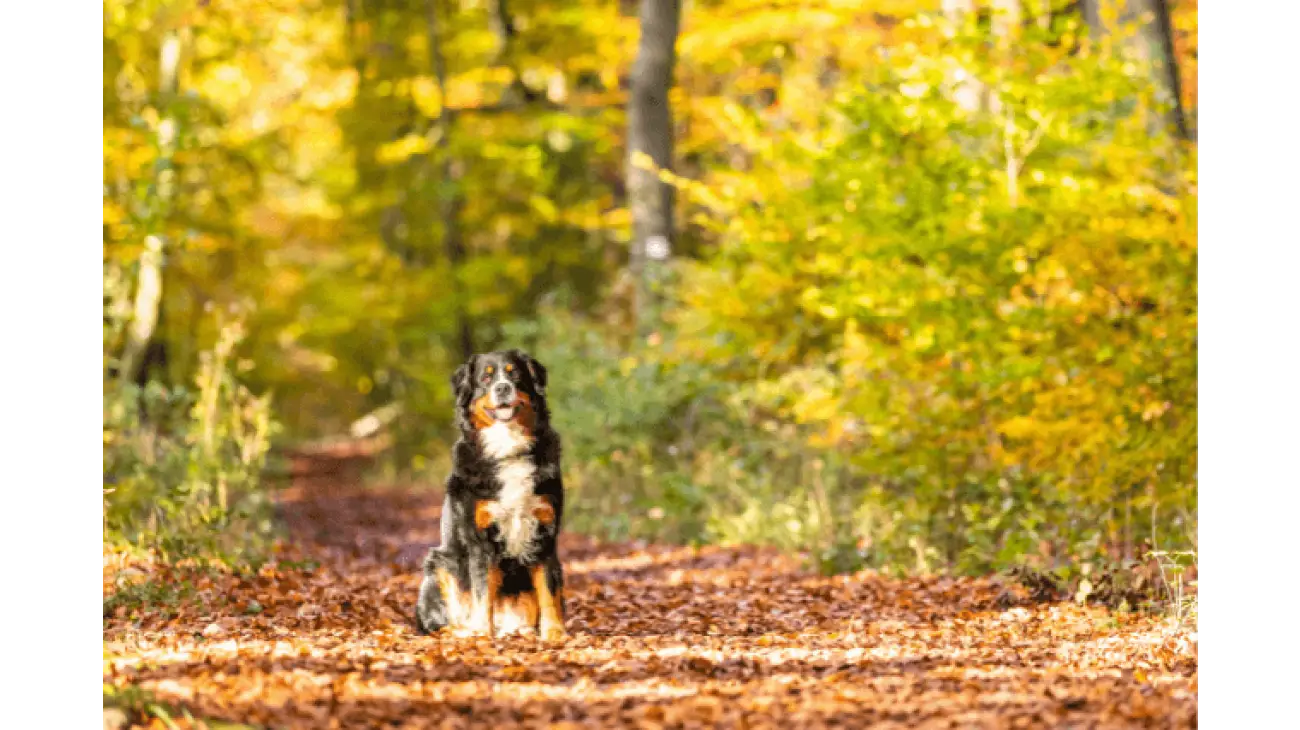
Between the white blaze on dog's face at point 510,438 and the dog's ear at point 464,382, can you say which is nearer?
the white blaze on dog's face at point 510,438

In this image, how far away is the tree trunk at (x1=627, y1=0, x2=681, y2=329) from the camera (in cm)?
1798

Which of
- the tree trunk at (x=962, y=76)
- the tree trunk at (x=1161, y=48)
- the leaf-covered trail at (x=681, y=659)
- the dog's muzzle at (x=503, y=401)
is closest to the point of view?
the leaf-covered trail at (x=681, y=659)

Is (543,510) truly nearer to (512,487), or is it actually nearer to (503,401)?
(512,487)

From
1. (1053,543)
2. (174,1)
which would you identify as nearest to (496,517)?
(1053,543)

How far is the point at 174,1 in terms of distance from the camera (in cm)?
1698

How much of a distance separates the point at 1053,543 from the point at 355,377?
15449 mm

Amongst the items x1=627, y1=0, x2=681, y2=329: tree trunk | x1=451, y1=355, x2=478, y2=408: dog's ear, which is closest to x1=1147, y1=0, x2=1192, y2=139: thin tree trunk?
x1=627, y1=0, x2=681, y2=329: tree trunk

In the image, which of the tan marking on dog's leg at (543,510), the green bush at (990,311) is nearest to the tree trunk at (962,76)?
the green bush at (990,311)

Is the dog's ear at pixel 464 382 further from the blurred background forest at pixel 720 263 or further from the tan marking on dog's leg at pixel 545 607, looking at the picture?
the blurred background forest at pixel 720 263

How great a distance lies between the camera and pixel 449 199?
22.3 m

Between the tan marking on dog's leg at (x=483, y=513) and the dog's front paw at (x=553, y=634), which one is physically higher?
the tan marking on dog's leg at (x=483, y=513)

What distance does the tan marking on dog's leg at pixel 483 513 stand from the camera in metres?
7.19
